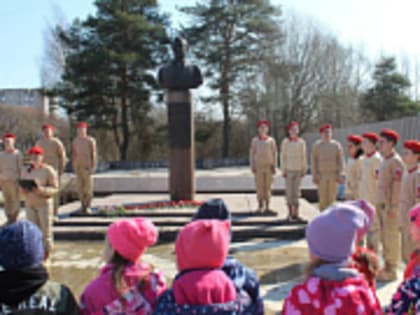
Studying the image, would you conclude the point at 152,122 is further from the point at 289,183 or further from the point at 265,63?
the point at 289,183

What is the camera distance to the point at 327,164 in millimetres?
6855

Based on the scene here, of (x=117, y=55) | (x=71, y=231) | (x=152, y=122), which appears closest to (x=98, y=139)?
(x=152, y=122)

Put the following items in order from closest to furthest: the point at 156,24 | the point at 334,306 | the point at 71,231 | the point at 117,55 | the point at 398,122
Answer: the point at 334,306 < the point at 71,231 < the point at 398,122 < the point at 117,55 < the point at 156,24

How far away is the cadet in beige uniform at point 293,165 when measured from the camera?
7129 mm

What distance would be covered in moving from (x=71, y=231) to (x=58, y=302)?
5313 millimetres

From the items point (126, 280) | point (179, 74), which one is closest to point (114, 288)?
point (126, 280)

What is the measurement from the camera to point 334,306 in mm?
1770

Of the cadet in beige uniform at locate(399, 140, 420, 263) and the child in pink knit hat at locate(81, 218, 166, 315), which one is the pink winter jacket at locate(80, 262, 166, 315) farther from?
the cadet in beige uniform at locate(399, 140, 420, 263)

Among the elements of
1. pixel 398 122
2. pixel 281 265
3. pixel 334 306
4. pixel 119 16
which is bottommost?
pixel 281 265

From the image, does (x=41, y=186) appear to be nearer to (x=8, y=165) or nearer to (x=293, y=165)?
(x=8, y=165)

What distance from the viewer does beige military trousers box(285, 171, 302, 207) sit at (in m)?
7.17

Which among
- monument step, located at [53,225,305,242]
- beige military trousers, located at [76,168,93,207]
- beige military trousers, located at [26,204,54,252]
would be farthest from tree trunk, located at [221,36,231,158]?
beige military trousers, located at [26,204,54,252]

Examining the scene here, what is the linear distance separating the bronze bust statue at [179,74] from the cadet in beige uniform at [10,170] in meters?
2.99

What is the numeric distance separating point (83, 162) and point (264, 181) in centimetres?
337
